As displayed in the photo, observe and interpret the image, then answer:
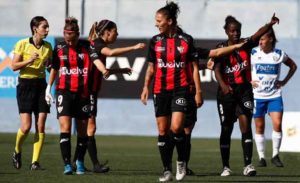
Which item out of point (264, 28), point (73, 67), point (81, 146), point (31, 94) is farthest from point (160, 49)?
point (31, 94)

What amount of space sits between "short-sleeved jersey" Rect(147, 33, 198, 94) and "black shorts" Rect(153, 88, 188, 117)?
2.3 inches

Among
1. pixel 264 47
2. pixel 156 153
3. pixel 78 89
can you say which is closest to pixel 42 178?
pixel 78 89

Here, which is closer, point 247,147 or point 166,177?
point 166,177

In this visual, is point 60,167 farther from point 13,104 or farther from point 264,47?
point 13,104

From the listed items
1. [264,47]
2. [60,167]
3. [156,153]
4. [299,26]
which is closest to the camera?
[60,167]

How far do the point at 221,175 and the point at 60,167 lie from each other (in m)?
2.55

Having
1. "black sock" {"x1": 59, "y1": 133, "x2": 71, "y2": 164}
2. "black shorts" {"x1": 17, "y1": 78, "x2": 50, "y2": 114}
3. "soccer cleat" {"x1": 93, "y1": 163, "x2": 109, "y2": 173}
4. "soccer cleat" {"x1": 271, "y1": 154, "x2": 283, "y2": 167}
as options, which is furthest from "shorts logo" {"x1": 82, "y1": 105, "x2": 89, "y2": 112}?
"soccer cleat" {"x1": 271, "y1": 154, "x2": 283, "y2": 167}

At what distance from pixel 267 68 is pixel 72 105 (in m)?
3.96

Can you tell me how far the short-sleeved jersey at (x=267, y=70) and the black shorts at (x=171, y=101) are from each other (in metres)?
4.11

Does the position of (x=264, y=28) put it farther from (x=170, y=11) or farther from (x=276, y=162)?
(x=276, y=162)

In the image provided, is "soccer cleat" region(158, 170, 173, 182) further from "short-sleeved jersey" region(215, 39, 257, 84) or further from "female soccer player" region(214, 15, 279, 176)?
"short-sleeved jersey" region(215, 39, 257, 84)

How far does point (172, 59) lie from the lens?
41.6ft

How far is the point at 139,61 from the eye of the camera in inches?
980

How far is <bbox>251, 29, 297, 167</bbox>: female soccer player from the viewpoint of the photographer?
651 inches
